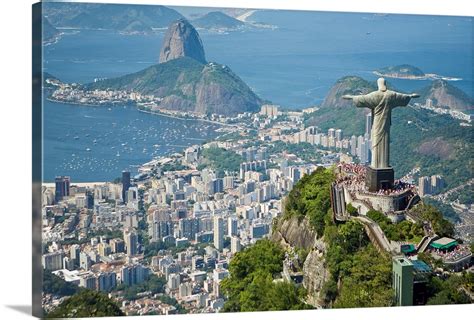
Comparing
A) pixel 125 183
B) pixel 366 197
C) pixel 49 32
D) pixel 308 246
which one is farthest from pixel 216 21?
pixel 308 246

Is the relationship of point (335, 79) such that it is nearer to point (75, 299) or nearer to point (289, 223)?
point (289, 223)

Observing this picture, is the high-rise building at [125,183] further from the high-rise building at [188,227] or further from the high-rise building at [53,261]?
the high-rise building at [53,261]

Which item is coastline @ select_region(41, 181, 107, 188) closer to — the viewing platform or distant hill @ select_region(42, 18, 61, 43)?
distant hill @ select_region(42, 18, 61, 43)

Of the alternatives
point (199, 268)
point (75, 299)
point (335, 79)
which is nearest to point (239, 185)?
point (199, 268)

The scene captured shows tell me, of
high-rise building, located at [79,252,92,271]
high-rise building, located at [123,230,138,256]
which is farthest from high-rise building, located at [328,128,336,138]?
high-rise building, located at [79,252,92,271]

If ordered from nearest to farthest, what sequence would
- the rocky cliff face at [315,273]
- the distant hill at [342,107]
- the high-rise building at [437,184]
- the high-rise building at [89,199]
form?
the rocky cliff face at [315,273]
the high-rise building at [89,199]
the distant hill at [342,107]
the high-rise building at [437,184]

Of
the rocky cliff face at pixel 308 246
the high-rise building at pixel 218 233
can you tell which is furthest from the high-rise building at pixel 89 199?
the rocky cliff face at pixel 308 246
